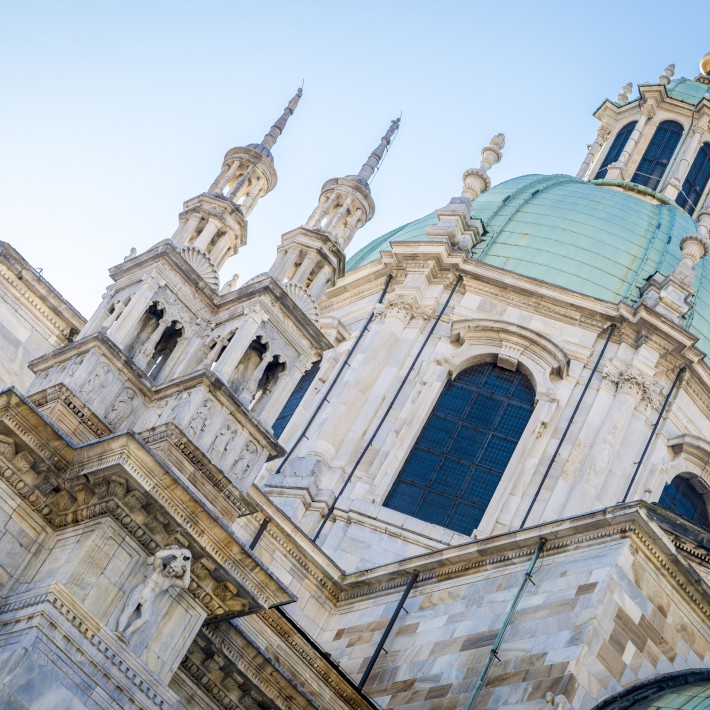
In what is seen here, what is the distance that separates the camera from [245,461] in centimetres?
2256

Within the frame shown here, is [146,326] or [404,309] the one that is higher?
[404,309]

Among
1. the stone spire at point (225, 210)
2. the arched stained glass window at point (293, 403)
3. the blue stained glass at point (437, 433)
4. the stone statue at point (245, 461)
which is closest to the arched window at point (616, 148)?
the arched stained glass window at point (293, 403)

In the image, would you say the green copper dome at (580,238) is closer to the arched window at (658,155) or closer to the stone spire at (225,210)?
the arched window at (658,155)

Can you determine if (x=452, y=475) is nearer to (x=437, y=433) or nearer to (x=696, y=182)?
(x=437, y=433)

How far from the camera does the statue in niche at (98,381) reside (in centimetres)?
2212

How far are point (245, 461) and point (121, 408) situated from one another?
72.4 inches

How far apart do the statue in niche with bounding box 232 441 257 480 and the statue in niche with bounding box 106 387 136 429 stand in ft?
5.37

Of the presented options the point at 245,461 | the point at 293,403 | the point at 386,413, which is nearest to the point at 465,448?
the point at 386,413

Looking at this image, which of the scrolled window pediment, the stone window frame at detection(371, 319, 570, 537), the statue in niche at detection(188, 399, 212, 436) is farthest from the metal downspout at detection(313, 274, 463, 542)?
the statue in niche at detection(188, 399, 212, 436)

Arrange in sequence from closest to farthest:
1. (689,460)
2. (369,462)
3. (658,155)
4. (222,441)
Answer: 1. (222,441)
2. (369,462)
3. (689,460)
4. (658,155)

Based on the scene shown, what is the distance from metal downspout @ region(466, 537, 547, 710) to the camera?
23.3m

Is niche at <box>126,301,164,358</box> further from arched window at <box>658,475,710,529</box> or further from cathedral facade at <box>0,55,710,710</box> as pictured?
arched window at <box>658,475,710,529</box>

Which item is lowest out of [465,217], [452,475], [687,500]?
[452,475]

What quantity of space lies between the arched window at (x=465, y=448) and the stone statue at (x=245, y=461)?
9.84 meters
